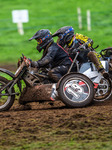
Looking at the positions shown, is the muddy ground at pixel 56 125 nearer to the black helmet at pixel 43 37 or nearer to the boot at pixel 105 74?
the boot at pixel 105 74

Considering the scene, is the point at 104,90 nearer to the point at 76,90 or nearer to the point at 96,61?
the point at 96,61

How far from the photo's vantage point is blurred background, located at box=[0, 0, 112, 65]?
25.4m

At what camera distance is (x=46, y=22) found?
1323 inches

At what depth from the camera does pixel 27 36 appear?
28.8m

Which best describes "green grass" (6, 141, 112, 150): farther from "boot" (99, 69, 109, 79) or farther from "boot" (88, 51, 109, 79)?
"boot" (88, 51, 109, 79)

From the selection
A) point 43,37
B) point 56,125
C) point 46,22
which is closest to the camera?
point 56,125

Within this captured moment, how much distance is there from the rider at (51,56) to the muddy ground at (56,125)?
812 mm

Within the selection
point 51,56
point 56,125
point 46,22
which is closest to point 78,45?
point 51,56

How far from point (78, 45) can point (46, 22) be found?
23640 millimetres

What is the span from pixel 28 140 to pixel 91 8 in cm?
3411

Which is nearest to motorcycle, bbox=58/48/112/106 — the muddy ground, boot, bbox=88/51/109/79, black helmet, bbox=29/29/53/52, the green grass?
boot, bbox=88/51/109/79

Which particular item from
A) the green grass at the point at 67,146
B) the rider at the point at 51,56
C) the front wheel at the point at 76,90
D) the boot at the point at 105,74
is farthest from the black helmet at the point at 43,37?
the green grass at the point at 67,146

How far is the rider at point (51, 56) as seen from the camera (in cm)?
924

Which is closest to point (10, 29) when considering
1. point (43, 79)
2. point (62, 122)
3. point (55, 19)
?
point (55, 19)
